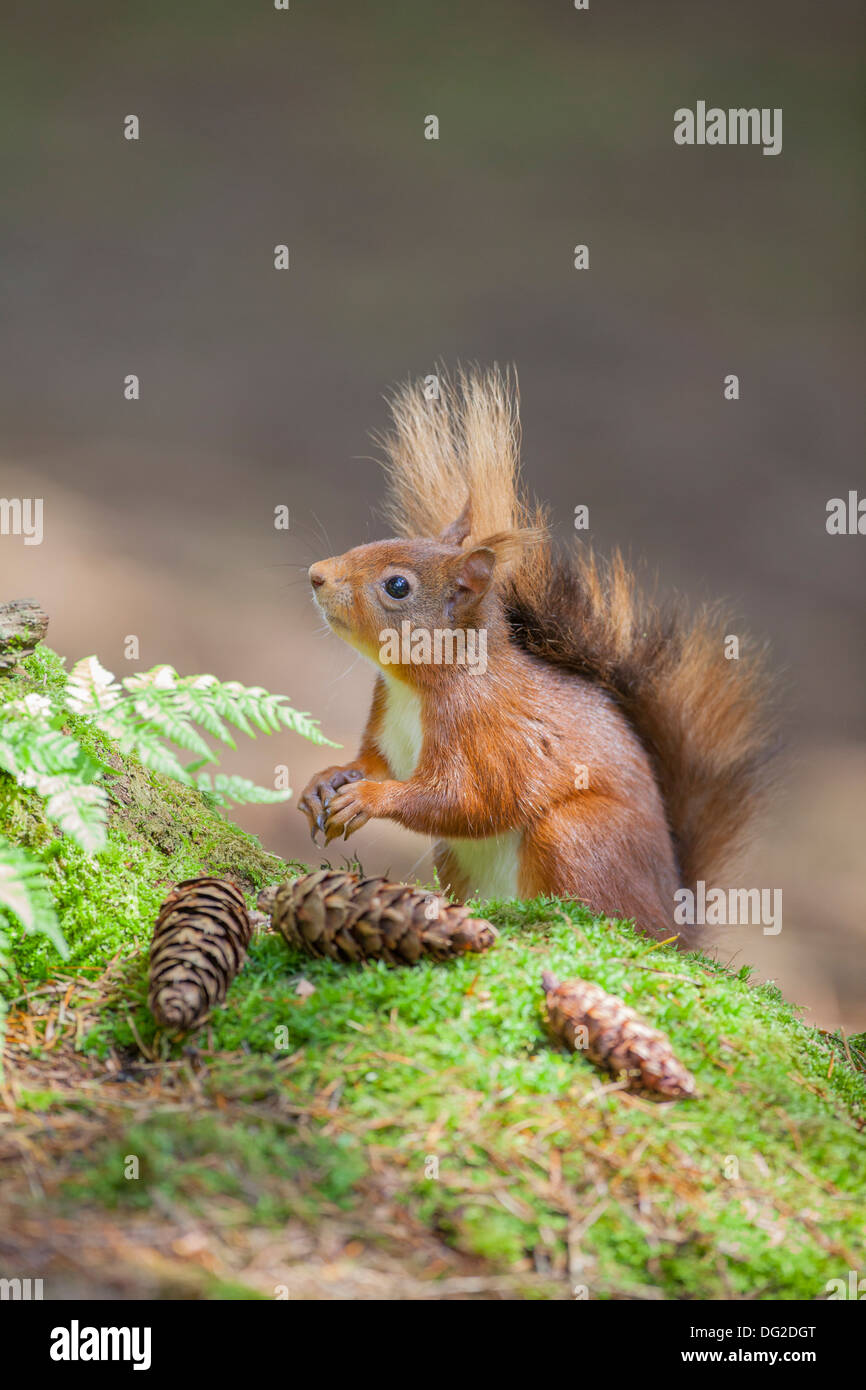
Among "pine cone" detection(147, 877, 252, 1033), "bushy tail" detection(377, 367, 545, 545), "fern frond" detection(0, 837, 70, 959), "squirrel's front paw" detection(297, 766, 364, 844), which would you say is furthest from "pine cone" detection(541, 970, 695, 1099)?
"bushy tail" detection(377, 367, 545, 545)

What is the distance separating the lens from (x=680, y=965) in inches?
47.4

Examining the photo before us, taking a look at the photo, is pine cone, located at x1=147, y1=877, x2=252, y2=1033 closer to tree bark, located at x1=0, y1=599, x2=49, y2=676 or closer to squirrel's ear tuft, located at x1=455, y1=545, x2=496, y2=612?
tree bark, located at x1=0, y1=599, x2=49, y2=676

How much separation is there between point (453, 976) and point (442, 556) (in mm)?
692

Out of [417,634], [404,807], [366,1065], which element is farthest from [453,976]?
[417,634]

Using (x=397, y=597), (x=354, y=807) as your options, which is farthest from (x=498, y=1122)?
(x=397, y=597)

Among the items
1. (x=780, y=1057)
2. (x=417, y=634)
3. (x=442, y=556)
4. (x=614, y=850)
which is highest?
(x=442, y=556)

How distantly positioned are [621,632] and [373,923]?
34.8 inches

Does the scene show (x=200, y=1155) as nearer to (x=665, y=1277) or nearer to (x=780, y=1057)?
(x=665, y=1277)

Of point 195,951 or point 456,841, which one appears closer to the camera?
point 195,951

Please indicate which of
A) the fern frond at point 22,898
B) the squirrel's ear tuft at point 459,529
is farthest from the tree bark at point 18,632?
the squirrel's ear tuft at point 459,529

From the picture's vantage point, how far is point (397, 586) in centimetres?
151

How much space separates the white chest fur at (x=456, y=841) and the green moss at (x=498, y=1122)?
39cm

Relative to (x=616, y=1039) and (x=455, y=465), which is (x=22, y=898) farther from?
(x=455, y=465)

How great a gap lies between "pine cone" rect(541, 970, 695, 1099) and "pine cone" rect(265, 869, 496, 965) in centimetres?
12
